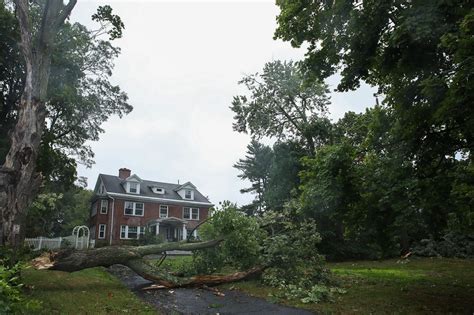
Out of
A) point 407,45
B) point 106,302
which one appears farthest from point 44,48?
point 407,45

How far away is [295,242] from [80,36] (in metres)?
16.0

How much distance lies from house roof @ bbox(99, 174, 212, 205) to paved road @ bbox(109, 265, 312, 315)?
29.6 meters

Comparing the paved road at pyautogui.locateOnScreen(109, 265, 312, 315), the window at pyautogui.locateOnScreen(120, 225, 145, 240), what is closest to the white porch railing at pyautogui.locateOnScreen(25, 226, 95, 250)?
the window at pyautogui.locateOnScreen(120, 225, 145, 240)

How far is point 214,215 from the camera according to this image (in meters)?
13.3

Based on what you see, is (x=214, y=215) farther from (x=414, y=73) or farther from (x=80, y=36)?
(x=80, y=36)

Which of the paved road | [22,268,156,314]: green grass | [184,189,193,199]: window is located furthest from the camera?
[184,189,193,199]: window

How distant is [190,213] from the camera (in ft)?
140

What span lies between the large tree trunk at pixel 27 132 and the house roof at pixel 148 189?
29654mm

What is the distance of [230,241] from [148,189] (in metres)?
31.1

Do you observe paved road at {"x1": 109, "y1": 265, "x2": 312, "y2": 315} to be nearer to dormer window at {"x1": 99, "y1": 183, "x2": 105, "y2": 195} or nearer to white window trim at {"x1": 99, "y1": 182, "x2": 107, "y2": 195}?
white window trim at {"x1": 99, "y1": 182, "x2": 107, "y2": 195}

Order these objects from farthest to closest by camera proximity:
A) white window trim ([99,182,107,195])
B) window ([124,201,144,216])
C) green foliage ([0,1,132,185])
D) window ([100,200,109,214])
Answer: white window trim ([99,182,107,195]) < window ([124,201,144,216]) < window ([100,200,109,214]) < green foliage ([0,1,132,185])

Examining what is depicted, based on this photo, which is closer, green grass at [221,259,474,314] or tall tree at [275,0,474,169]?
tall tree at [275,0,474,169]

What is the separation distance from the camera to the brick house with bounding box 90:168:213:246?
37.8 meters

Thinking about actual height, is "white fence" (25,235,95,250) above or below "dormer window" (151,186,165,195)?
below
